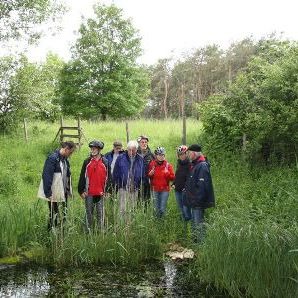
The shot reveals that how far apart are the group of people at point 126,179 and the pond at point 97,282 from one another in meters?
0.82

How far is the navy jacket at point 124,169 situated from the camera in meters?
8.15

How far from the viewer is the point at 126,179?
26.7ft

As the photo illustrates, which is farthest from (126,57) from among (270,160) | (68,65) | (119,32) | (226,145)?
(270,160)

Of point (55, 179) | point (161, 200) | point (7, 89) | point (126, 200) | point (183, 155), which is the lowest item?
point (161, 200)

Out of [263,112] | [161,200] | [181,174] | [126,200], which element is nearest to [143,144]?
[181,174]

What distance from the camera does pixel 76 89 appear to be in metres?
28.4

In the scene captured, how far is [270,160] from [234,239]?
6945 mm

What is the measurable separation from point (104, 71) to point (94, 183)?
22975 millimetres

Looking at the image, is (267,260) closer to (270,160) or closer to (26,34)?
(270,160)

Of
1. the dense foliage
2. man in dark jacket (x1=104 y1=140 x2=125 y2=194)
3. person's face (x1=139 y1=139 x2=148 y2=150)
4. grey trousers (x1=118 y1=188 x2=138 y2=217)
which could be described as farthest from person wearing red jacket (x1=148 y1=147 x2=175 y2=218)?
the dense foliage

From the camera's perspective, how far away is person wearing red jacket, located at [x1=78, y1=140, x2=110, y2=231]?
762cm

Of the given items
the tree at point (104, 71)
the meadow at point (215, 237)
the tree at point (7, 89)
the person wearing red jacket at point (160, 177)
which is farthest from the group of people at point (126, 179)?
the tree at point (104, 71)

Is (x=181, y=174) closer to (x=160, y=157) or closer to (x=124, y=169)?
(x=160, y=157)

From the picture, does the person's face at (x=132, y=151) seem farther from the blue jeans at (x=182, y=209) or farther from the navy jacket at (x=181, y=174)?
the blue jeans at (x=182, y=209)
